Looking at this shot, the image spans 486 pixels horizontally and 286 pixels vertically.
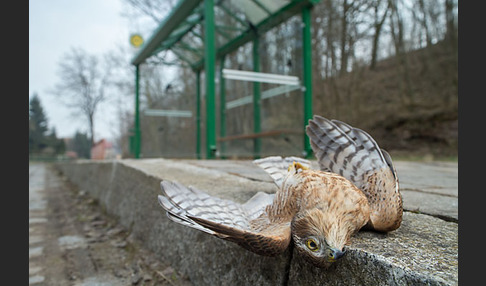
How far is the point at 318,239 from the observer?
0.79 m

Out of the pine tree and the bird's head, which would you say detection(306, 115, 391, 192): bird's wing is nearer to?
the bird's head

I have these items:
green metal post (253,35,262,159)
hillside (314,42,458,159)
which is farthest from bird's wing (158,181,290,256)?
hillside (314,42,458,159)

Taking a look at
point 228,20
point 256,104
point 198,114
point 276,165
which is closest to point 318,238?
point 276,165

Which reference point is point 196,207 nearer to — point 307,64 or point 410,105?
point 307,64

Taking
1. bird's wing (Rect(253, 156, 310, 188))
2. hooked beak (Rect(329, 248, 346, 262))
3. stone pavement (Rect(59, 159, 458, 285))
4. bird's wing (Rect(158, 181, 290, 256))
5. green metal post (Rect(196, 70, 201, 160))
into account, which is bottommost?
stone pavement (Rect(59, 159, 458, 285))

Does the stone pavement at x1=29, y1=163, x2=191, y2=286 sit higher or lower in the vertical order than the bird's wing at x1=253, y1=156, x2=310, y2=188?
lower

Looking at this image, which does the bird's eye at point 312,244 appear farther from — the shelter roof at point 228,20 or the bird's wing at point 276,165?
the shelter roof at point 228,20

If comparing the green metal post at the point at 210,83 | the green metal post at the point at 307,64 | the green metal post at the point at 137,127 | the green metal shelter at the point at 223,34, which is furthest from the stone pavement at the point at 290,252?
the green metal post at the point at 137,127

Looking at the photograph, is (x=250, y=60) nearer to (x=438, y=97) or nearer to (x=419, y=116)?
(x=419, y=116)

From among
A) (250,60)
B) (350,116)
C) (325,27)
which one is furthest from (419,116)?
(250,60)

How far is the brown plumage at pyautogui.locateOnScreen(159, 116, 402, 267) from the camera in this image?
799 millimetres

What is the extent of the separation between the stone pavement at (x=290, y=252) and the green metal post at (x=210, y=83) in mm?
1637

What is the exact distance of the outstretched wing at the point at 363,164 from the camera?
3.20 feet

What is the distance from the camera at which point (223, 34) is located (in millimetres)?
5180
